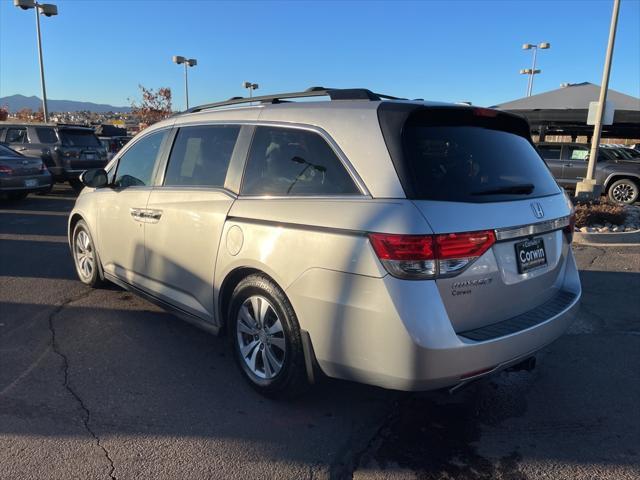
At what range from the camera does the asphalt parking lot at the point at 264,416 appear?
2559mm

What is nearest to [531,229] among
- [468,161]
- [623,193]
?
[468,161]

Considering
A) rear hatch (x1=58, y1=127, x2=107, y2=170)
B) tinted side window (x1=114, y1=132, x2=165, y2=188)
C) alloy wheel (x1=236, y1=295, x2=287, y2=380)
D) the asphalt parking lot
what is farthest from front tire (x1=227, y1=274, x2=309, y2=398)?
rear hatch (x1=58, y1=127, x2=107, y2=170)

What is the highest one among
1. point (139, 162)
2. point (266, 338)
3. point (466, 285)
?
point (139, 162)

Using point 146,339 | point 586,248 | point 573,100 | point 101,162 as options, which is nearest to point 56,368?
point 146,339

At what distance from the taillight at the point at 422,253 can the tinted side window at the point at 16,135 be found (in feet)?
46.2

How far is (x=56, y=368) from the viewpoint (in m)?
3.54

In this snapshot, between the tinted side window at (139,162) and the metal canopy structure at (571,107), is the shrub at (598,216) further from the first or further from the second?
the metal canopy structure at (571,107)

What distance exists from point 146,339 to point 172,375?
2.31 ft

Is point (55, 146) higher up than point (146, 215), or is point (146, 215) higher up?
point (55, 146)

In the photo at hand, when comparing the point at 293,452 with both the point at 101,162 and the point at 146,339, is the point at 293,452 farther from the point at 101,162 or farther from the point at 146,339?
the point at 101,162

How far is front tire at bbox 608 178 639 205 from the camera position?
1344 cm

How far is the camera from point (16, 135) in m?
13.6

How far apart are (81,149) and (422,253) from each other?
533 inches

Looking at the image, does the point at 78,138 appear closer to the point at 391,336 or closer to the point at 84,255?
the point at 84,255
